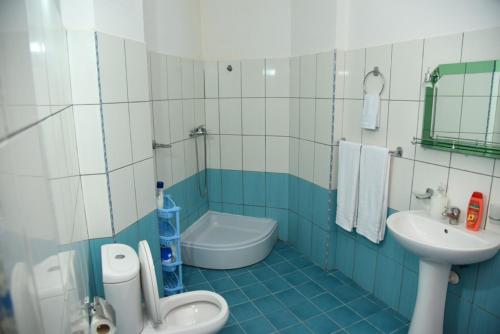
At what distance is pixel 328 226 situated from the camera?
9.09 ft

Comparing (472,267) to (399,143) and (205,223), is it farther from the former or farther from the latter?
(205,223)

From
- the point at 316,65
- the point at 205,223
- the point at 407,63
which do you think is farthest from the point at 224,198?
the point at 407,63

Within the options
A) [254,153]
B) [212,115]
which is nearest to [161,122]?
[212,115]

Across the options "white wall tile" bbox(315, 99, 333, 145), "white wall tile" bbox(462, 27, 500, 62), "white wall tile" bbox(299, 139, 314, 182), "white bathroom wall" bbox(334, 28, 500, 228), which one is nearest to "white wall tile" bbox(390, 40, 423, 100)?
"white bathroom wall" bbox(334, 28, 500, 228)

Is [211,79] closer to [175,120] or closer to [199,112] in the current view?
[199,112]

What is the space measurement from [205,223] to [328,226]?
46.9 inches

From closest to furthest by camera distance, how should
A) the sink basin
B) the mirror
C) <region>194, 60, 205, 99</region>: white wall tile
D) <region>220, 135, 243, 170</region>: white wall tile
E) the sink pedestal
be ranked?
1. the sink basin
2. the mirror
3. the sink pedestal
4. <region>194, 60, 205, 99</region>: white wall tile
5. <region>220, 135, 243, 170</region>: white wall tile

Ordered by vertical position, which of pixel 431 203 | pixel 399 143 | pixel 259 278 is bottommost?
pixel 259 278

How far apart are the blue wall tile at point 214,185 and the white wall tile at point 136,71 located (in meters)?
1.52

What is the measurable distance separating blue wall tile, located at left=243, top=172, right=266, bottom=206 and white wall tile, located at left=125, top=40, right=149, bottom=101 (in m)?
1.58

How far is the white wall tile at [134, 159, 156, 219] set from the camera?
196 cm

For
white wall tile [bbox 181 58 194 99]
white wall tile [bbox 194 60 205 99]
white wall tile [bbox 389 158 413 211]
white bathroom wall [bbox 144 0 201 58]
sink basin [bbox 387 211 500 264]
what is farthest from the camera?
white wall tile [bbox 194 60 205 99]

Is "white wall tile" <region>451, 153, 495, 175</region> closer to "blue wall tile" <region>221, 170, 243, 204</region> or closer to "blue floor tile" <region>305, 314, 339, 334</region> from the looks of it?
"blue floor tile" <region>305, 314, 339, 334</region>

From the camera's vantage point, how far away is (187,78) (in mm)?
2959
